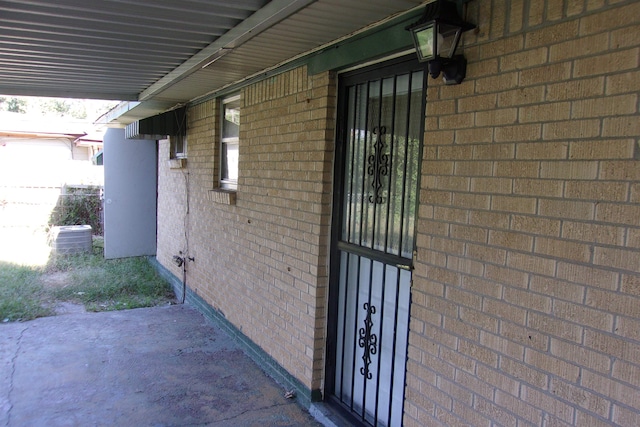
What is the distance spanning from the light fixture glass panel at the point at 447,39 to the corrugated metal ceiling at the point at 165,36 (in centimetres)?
36

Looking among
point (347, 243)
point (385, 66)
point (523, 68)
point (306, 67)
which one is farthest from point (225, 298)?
point (523, 68)

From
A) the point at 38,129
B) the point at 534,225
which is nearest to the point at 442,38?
the point at 534,225

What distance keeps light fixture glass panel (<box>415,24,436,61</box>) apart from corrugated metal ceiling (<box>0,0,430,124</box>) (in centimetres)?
33

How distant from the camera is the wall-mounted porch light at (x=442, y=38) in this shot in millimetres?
2365

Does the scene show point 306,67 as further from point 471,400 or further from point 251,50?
point 471,400

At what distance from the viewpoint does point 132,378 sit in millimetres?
4574

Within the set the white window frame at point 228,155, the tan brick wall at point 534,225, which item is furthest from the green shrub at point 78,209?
the tan brick wall at point 534,225

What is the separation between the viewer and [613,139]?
1823mm

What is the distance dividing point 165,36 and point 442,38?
7.29ft

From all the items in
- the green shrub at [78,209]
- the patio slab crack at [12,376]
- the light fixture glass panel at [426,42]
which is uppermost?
the light fixture glass panel at [426,42]

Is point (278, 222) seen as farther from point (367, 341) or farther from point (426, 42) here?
point (426, 42)

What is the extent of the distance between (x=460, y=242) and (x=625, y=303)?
0.82 meters

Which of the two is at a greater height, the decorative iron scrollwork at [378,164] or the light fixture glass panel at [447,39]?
the light fixture glass panel at [447,39]

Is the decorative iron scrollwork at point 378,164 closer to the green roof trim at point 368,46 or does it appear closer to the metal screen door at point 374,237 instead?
the metal screen door at point 374,237
